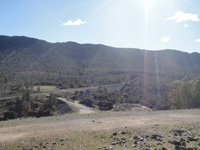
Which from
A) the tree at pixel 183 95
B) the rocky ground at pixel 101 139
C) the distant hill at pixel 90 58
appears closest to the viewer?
the rocky ground at pixel 101 139

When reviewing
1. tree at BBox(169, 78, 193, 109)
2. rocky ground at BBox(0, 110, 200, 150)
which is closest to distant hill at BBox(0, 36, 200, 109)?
tree at BBox(169, 78, 193, 109)

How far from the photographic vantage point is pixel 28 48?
120562 millimetres

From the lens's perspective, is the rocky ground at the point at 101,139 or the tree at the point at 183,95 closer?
the rocky ground at the point at 101,139

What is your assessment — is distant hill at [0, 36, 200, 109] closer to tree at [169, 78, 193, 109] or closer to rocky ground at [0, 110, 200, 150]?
tree at [169, 78, 193, 109]

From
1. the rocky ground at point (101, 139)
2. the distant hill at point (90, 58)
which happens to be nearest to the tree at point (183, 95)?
the rocky ground at point (101, 139)

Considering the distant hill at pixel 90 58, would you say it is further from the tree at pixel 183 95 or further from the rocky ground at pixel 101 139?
the rocky ground at pixel 101 139

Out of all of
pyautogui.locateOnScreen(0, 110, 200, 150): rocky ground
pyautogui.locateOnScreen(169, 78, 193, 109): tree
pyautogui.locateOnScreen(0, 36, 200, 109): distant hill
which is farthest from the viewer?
pyautogui.locateOnScreen(0, 36, 200, 109): distant hill

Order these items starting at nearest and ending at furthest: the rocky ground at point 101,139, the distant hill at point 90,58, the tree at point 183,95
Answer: the rocky ground at point 101,139, the tree at point 183,95, the distant hill at point 90,58

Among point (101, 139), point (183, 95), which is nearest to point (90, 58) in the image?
point (183, 95)

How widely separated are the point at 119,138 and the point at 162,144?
75.0 inches

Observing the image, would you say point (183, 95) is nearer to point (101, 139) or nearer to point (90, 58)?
point (101, 139)

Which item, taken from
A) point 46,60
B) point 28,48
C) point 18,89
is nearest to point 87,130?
point 18,89

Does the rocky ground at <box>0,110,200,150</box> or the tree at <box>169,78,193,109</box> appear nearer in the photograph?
the rocky ground at <box>0,110,200,150</box>

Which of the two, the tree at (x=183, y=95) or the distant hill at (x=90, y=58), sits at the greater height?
the distant hill at (x=90, y=58)
